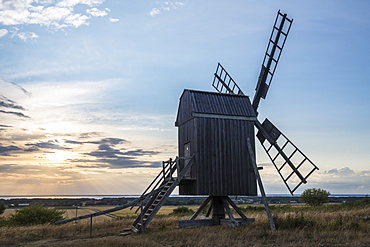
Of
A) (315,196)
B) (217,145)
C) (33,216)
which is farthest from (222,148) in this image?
(315,196)

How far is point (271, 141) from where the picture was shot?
19375 mm

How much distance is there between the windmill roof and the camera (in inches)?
741

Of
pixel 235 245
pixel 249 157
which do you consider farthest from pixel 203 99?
pixel 235 245

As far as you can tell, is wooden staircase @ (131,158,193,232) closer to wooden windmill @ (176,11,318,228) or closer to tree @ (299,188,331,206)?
wooden windmill @ (176,11,318,228)

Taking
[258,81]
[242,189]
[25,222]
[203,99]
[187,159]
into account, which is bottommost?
[25,222]

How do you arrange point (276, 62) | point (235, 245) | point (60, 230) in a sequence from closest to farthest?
point (235, 245)
point (60, 230)
point (276, 62)

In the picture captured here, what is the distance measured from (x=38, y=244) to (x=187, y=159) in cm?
830

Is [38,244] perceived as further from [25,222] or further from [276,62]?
[25,222]

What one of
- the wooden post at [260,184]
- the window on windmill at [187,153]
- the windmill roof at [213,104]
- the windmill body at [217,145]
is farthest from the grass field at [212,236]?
the windmill roof at [213,104]

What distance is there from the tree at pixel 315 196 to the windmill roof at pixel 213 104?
131ft

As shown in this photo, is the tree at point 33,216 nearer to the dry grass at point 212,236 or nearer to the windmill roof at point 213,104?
the dry grass at point 212,236

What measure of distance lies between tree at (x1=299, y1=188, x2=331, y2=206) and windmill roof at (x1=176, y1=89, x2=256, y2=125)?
40014 mm

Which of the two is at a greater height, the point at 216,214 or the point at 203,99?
the point at 203,99

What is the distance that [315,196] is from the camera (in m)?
54.8
